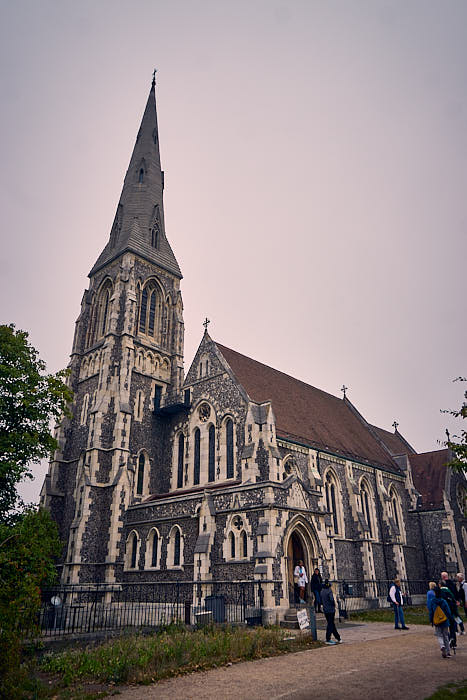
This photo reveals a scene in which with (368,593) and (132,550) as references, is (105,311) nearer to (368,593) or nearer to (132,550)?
(132,550)

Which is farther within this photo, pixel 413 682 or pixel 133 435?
pixel 133 435

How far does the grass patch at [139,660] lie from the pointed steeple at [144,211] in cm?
2483

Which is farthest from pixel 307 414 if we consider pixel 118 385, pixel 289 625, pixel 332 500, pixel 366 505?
pixel 289 625

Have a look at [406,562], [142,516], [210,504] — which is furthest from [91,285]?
[406,562]

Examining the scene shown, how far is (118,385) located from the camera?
27562 mm

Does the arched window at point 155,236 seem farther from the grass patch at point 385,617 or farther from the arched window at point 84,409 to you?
the grass patch at point 385,617

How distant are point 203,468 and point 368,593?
10.8m

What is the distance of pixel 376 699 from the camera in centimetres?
711

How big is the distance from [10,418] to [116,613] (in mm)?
9902

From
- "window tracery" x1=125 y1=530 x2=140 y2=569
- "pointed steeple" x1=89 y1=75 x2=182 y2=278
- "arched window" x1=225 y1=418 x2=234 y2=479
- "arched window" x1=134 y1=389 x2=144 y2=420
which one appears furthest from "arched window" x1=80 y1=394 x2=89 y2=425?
"pointed steeple" x1=89 y1=75 x2=182 y2=278

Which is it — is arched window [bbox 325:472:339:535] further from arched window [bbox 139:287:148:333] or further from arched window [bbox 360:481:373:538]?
arched window [bbox 139:287:148:333]

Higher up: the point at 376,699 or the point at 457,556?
the point at 457,556

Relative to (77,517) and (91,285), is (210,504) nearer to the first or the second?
(77,517)

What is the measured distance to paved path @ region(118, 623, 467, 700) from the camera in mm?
→ 7645
